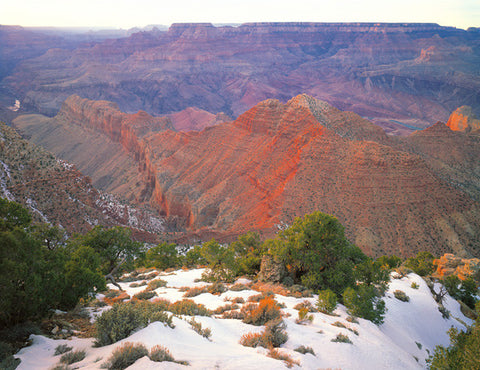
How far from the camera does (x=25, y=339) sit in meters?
11.2

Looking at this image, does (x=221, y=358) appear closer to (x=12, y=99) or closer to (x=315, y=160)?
(x=315, y=160)

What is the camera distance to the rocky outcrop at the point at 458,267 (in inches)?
1298

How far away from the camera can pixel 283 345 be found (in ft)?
39.6

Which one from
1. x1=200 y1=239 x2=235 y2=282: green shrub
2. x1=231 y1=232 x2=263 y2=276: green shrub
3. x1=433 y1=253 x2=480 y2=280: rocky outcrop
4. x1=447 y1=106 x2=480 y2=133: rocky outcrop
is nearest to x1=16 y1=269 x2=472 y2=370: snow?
x1=200 y1=239 x2=235 y2=282: green shrub

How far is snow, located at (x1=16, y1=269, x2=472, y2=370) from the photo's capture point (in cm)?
970

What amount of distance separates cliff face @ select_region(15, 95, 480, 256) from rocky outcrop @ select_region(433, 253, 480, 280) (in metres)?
8.97

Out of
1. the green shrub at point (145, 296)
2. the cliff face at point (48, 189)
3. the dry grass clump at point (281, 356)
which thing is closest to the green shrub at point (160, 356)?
the dry grass clump at point (281, 356)

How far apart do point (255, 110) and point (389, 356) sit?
67186 millimetres

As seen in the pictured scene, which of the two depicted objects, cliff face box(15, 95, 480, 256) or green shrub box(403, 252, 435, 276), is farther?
cliff face box(15, 95, 480, 256)

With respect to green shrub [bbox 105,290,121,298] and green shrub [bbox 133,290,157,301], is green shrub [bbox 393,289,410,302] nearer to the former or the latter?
green shrub [bbox 133,290,157,301]

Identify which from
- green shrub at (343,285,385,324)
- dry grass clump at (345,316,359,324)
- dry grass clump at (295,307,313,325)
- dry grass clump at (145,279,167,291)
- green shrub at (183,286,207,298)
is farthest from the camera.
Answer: dry grass clump at (145,279,167,291)

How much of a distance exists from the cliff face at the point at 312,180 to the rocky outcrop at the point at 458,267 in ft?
29.4

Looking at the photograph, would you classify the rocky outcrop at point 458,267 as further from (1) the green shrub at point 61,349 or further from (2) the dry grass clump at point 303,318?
(1) the green shrub at point 61,349

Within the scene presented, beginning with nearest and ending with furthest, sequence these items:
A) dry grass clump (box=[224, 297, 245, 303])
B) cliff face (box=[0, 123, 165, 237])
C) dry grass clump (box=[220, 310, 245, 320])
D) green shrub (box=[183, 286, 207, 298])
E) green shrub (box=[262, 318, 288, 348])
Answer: green shrub (box=[262, 318, 288, 348]), dry grass clump (box=[220, 310, 245, 320]), dry grass clump (box=[224, 297, 245, 303]), green shrub (box=[183, 286, 207, 298]), cliff face (box=[0, 123, 165, 237])
